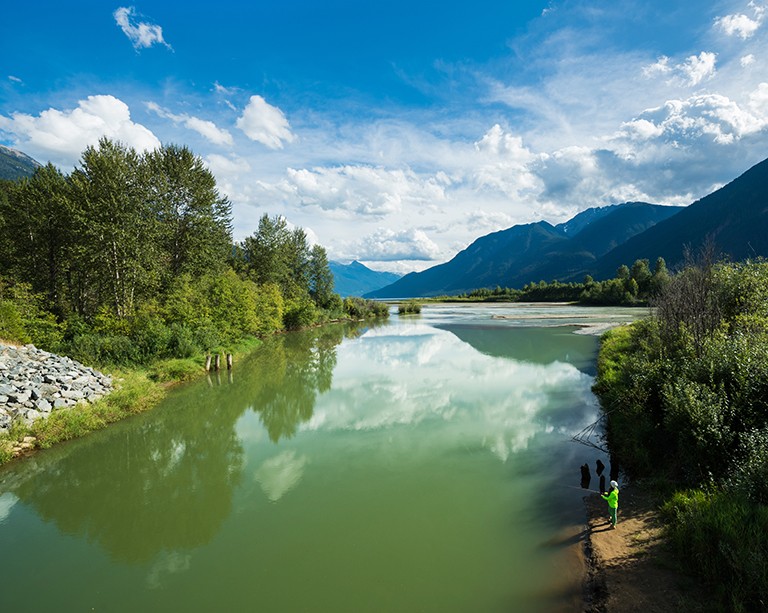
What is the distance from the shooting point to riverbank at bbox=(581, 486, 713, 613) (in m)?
7.06

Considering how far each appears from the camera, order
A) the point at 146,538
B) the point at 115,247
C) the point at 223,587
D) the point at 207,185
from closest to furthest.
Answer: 1. the point at 223,587
2. the point at 146,538
3. the point at 115,247
4. the point at 207,185

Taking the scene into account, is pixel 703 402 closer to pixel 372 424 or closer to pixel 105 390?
pixel 372 424

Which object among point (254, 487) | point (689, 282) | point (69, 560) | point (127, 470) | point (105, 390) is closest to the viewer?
point (69, 560)

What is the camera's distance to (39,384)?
17.5 m

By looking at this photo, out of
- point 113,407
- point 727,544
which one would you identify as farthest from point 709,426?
point 113,407

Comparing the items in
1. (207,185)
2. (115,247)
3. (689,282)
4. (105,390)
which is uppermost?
(207,185)

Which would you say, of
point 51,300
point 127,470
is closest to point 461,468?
point 127,470

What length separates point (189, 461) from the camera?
51.2ft

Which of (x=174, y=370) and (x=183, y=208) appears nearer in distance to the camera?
(x=174, y=370)

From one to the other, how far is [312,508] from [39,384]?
15.5 m

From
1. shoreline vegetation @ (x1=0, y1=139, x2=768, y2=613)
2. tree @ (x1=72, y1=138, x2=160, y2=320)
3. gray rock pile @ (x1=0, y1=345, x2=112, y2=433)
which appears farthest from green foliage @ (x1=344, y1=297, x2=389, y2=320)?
gray rock pile @ (x1=0, y1=345, x2=112, y2=433)

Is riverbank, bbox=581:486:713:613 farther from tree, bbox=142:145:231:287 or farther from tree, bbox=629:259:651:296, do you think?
tree, bbox=629:259:651:296

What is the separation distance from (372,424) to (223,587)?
35.8ft

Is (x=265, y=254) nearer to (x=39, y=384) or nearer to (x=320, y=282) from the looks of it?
(x=320, y=282)
